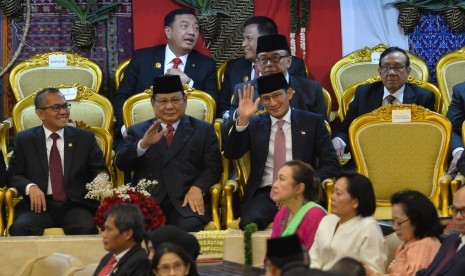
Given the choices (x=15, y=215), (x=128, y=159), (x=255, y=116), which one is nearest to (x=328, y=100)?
(x=255, y=116)

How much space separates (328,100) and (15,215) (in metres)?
2.64

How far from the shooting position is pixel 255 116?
26.7 feet

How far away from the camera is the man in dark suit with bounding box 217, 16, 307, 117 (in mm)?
9391

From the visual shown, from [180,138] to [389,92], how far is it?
1733mm

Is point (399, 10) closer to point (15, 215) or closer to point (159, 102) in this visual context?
point (159, 102)

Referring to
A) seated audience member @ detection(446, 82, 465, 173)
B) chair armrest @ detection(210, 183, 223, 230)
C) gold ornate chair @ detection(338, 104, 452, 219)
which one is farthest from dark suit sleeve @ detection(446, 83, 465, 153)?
chair armrest @ detection(210, 183, 223, 230)

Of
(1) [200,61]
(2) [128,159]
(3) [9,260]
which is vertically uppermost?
(1) [200,61]

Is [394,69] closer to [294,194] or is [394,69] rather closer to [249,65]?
[249,65]

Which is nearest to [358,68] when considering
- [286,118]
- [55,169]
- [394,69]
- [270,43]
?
[394,69]

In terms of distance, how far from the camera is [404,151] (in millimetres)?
8125

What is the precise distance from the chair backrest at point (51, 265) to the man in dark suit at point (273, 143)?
1.62 metres

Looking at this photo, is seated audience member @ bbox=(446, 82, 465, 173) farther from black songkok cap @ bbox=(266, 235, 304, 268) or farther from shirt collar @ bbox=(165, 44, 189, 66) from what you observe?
black songkok cap @ bbox=(266, 235, 304, 268)

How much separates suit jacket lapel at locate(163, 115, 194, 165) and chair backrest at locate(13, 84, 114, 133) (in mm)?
1081

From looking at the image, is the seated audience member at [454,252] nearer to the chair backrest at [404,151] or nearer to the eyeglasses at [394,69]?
the chair backrest at [404,151]
